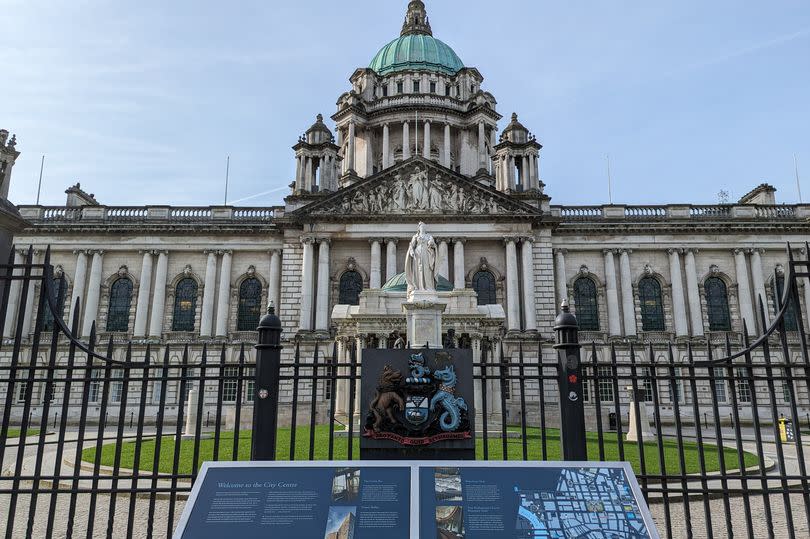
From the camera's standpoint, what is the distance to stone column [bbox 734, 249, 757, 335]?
125 ft

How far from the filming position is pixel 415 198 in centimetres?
3741

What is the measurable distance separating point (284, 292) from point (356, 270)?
4.74 metres

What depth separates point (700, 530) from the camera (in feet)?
32.4

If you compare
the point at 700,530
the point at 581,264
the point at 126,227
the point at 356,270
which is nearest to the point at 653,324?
the point at 581,264

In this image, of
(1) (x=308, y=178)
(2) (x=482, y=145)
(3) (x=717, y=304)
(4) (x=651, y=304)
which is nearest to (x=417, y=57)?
(2) (x=482, y=145)

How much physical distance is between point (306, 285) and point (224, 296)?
654cm

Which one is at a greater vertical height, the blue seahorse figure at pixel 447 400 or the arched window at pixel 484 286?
the arched window at pixel 484 286

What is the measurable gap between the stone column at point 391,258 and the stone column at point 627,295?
1517 cm

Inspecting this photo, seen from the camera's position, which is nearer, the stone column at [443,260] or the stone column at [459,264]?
the stone column at [459,264]

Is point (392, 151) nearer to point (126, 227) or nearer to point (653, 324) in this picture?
point (126, 227)

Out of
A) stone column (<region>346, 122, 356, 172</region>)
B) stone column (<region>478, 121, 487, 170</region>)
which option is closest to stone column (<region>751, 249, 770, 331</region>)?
stone column (<region>478, 121, 487, 170</region>)

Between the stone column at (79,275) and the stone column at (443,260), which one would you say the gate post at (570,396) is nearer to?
the stone column at (443,260)

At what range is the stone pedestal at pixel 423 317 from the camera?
1623cm

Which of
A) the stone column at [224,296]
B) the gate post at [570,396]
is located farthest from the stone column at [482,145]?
the gate post at [570,396]
